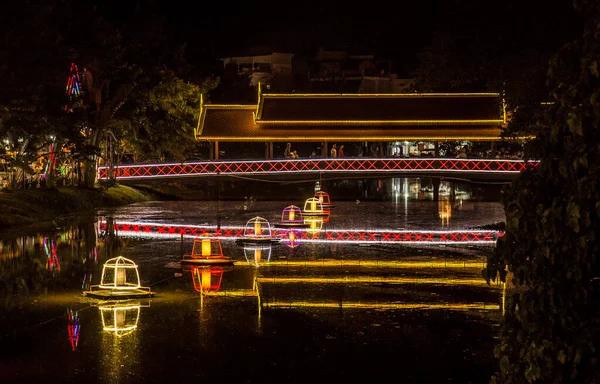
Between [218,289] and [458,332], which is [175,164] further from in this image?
[458,332]

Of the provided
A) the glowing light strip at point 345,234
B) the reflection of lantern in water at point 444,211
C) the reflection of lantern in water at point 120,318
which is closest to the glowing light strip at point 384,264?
the glowing light strip at point 345,234

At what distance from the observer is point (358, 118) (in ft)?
179

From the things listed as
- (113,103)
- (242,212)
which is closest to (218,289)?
(242,212)

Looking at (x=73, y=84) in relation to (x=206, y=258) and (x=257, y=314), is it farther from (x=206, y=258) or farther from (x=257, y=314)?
(x=257, y=314)

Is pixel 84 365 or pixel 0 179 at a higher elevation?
pixel 0 179

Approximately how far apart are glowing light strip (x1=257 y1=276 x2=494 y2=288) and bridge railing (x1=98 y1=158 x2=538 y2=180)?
31.3 metres

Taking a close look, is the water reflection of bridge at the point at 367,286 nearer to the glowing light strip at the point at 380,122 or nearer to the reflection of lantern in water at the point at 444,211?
the reflection of lantern in water at the point at 444,211

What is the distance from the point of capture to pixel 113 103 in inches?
1857

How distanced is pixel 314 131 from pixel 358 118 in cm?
280

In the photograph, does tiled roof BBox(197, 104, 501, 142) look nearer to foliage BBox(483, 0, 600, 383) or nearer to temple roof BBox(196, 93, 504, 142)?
temple roof BBox(196, 93, 504, 142)

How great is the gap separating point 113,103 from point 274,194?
1403 cm

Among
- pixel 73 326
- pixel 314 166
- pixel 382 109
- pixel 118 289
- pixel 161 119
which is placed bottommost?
pixel 73 326

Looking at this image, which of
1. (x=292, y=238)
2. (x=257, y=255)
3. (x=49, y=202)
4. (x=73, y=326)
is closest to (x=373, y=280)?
(x=257, y=255)

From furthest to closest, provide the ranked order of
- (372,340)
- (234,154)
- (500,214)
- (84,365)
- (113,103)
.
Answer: (234,154)
(113,103)
(500,214)
(372,340)
(84,365)
